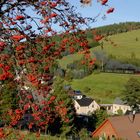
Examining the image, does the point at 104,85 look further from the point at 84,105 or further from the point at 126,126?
the point at 126,126

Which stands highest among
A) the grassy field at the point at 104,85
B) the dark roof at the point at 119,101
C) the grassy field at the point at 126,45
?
the grassy field at the point at 126,45

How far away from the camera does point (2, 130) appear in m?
8.09

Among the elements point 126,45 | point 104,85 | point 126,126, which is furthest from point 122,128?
point 126,45

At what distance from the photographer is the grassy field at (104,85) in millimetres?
118688

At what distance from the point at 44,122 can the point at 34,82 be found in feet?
4.47

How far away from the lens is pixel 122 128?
53.1 m

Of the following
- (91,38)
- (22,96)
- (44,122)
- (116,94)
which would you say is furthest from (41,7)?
(116,94)

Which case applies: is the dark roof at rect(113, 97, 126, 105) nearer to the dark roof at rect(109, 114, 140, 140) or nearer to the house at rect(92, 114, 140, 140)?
the house at rect(92, 114, 140, 140)

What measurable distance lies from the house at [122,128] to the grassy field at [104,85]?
5988cm

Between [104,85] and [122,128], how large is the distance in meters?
66.3

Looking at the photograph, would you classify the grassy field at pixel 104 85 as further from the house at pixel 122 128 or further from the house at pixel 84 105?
the house at pixel 122 128

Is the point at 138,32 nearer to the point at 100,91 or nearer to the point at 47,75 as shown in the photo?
the point at 100,91

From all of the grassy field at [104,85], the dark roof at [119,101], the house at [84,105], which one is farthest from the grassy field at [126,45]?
the house at [84,105]

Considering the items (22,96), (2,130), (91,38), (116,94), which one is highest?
(91,38)
